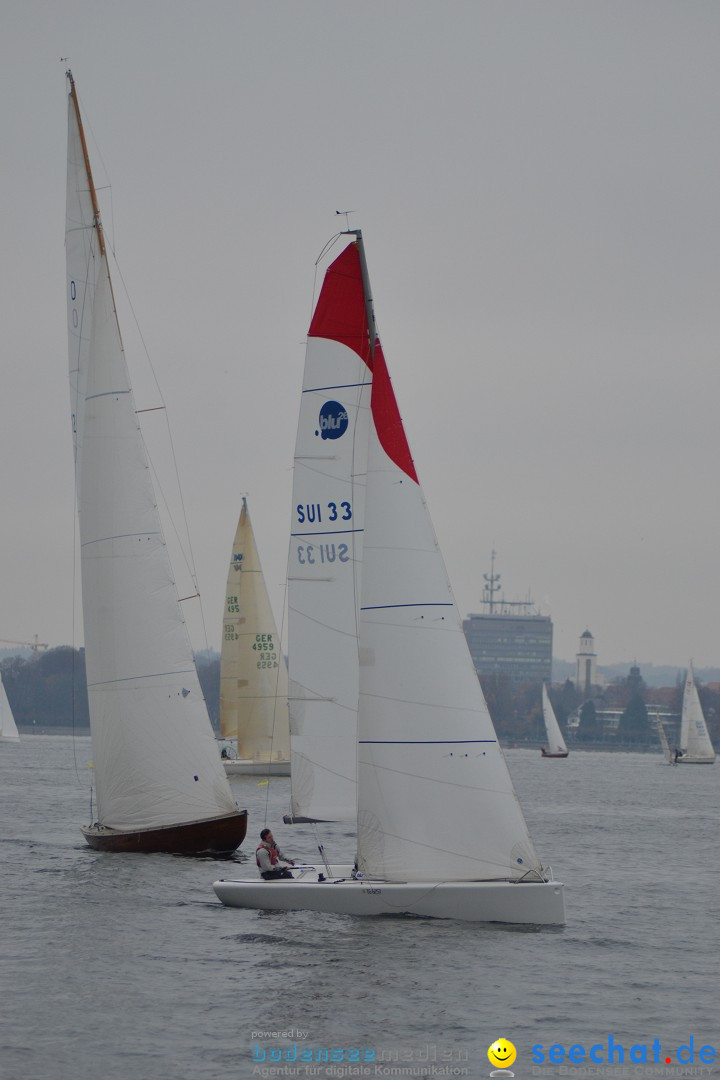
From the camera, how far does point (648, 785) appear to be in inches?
2948

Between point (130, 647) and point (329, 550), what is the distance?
Result: 21.9ft

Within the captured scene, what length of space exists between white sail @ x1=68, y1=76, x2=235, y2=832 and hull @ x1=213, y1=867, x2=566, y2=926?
21.9 ft

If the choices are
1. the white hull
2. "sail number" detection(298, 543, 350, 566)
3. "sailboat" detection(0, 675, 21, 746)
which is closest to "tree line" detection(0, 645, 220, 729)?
"sailboat" detection(0, 675, 21, 746)

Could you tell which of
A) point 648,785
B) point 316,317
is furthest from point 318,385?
point 648,785

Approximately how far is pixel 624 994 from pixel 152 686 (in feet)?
36.6

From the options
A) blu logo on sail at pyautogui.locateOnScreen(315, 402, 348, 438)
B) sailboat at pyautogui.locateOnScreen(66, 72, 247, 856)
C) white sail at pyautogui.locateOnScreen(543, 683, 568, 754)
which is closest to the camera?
blu logo on sail at pyautogui.locateOnScreen(315, 402, 348, 438)

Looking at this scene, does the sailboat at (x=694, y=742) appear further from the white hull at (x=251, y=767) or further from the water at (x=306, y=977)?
the water at (x=306, y=977)

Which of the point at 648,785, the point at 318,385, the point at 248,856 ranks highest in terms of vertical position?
the point at 318,385

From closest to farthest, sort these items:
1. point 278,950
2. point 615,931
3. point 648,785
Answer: point 278,950, point 615,931, point 648,785

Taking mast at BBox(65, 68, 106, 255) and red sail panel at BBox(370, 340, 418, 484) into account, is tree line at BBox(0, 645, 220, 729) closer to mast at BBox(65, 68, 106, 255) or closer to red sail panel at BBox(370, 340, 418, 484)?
mast at BBox(65, 68, 106, 255)

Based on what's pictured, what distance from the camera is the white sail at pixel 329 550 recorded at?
20.5 m

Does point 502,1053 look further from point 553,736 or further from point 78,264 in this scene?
point 553,736

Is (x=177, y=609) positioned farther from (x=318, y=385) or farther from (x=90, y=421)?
(x=318, y=385)

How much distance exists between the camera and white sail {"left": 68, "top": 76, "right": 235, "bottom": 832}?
26.1 metres
